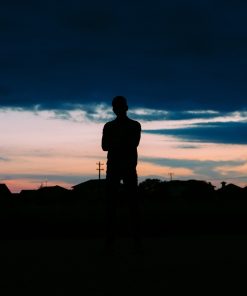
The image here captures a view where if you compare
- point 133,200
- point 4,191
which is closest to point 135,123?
point 133,200

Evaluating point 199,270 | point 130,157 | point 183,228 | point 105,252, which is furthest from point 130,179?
point 183,228

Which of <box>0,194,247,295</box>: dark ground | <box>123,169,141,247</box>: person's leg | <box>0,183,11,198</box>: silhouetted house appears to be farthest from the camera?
<box>0,183,11,198</box>: silhouetted house

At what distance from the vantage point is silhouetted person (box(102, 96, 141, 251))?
24.7 ft

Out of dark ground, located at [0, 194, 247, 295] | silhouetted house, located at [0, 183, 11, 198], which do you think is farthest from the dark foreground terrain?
silhouetted house, located at [0, 183, 11, 198]

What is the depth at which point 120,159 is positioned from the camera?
7.58 m

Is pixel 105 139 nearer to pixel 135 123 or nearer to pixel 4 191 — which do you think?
pixel 135 123

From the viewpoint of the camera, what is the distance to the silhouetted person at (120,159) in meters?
7.54

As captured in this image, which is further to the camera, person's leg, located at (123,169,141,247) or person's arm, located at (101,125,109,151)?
person's arm, located at (101,125,109,151)

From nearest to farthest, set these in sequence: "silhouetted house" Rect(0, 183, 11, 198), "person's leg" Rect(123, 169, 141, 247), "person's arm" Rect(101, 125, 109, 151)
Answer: "person's leg" Rect(123, 169, 141, 247), "person's arm" Rect(101, 125, 109, 151), "silhouetted house" Rect(0, 183, 11, 198)

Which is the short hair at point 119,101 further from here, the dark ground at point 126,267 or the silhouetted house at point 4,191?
the silhouetted house at point 4,191

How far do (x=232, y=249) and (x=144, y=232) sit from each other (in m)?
3.61

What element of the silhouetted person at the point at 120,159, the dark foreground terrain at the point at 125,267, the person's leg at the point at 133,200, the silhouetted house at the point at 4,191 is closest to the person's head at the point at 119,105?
the silhouetted person at the point at 120,159

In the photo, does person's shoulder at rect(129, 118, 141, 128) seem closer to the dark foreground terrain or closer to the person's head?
the person's head

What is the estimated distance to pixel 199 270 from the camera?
5.57 meters
